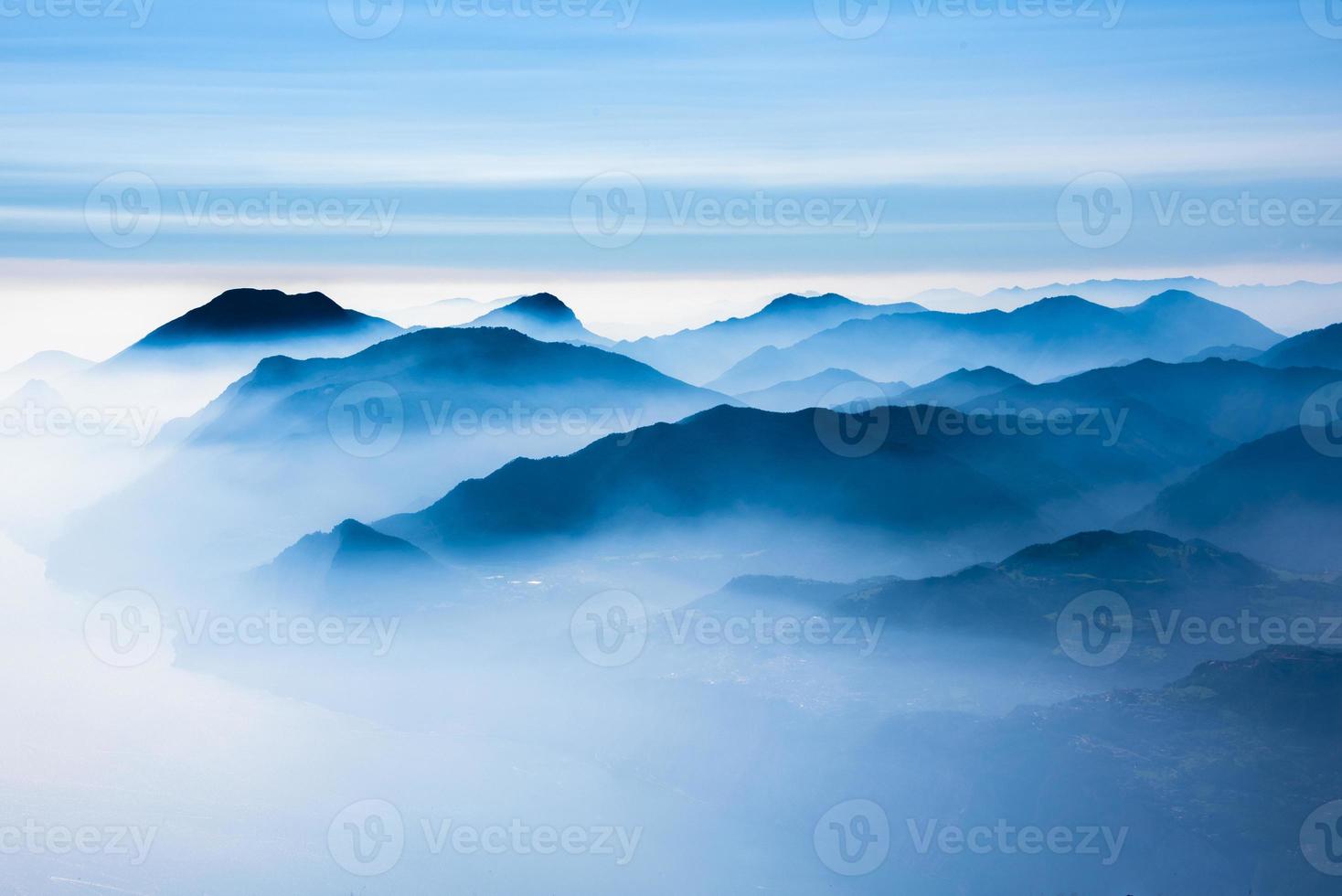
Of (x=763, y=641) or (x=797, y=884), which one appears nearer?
(x=797, y=884)

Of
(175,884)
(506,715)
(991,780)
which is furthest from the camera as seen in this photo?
(506,715)

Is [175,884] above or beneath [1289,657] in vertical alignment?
beneath

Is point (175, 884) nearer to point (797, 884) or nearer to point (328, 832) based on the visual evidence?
point (328, 832)

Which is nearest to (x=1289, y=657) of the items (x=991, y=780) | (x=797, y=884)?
(x=991, y=780)

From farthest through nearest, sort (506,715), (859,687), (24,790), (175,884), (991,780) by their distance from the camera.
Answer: (506,715)
(859,687)
(24,790)
(991,780)
(175,884)

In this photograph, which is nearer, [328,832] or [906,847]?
[906,847]

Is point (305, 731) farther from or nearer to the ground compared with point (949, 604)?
nearer to the ground

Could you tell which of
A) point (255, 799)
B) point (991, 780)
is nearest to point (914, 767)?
point (991, 780)

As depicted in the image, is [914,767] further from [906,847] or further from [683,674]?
[683,674]

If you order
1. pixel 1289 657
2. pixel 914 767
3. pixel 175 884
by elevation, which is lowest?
pixel 175 884
